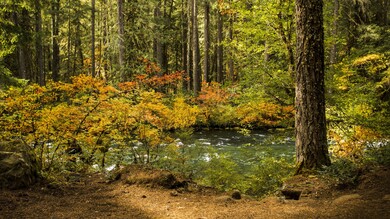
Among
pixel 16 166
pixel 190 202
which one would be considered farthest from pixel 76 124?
pixel 190 202

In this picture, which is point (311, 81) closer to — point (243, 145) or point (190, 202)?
point (190, 202)

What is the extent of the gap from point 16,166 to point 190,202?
2.87 m

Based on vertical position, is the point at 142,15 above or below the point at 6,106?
above

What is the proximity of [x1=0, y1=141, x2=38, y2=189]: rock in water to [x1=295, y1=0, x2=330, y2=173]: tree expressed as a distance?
4761 mm

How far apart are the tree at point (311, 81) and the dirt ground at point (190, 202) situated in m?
0.53

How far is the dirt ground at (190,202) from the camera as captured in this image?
3.83 metres

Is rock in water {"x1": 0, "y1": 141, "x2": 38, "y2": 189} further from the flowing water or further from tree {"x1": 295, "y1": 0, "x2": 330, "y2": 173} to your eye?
tree {"x1": 295, "y1": 0, "x2": 330, "y2": 173}

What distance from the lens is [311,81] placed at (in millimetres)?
5379

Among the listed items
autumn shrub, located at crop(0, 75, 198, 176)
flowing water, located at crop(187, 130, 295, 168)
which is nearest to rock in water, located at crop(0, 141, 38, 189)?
autumn shrub, located at crop(0, 75, 198, 176)

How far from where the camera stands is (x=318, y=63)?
5383 mm

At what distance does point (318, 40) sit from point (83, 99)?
217 inches

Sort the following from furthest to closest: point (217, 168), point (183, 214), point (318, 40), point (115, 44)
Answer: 1. point (115, 44)
2. point (217, 168)
3. point (318, 40)
4. point (183, 214)

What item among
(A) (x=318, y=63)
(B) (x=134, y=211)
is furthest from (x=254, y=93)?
(B) (x=134, y=211)

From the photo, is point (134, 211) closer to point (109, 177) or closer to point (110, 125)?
point (109, 177)
